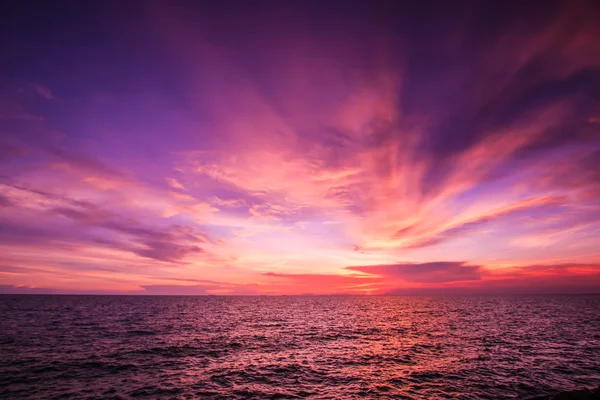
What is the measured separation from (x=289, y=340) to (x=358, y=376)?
70.0 feet

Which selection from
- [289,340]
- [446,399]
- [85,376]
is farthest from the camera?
[289,340]

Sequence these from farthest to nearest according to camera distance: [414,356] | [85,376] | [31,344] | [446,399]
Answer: [31,344]
[414,356]
[85,376]
[446,399]

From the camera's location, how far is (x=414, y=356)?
126ft

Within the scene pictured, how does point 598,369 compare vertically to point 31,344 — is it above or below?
below

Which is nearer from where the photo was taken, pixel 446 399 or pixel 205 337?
pixel 446 399

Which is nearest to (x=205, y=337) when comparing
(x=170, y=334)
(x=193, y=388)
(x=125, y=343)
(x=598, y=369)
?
(x=170, y=334)

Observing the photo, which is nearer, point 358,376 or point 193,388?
point 193,388

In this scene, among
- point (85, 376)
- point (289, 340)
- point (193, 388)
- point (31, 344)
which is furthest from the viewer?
point (289, 340)

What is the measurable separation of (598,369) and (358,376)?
1041 inches

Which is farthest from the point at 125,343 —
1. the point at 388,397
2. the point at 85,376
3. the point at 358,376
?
the point at 388,397

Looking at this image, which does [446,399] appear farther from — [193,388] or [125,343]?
[125,343]

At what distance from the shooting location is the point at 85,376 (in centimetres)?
2977

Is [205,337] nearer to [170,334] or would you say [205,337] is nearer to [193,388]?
[170,334]

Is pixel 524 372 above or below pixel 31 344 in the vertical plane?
below
